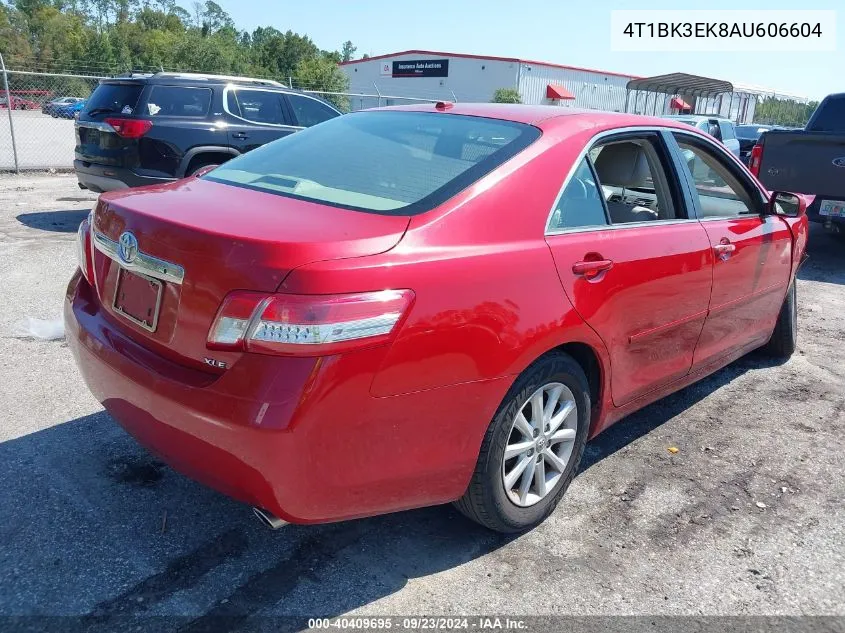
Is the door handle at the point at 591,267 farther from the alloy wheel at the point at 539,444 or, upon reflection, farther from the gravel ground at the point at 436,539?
the gravel ground at the point at 436,539

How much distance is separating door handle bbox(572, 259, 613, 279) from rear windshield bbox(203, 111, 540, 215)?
20.2 inches

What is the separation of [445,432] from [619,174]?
2.23 metres

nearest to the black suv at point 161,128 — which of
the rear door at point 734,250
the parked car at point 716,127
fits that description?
the rear door at point 734,250

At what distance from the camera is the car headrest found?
378 centimetres

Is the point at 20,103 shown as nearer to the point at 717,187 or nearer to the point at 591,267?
the point at 717,187

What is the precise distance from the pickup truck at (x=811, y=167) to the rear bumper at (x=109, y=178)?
714 centimetres

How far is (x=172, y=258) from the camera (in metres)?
2.31

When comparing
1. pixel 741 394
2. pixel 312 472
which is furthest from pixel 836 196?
pixel 312 472

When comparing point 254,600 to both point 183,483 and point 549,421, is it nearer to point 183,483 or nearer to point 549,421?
point 183,483

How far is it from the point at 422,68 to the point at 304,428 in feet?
165

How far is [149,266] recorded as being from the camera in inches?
94.7

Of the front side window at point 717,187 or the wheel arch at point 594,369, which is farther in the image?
the front side window at point 717,187

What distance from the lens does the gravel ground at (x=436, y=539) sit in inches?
99.2

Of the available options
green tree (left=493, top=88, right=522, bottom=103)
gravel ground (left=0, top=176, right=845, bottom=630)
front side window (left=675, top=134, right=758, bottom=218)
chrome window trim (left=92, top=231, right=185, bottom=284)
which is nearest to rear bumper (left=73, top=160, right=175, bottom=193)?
gravel ground (left=0, top=176, right=845, bottom=630)
